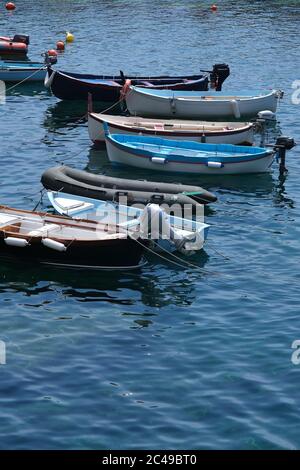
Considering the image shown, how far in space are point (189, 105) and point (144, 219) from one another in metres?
19.1

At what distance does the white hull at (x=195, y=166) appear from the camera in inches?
1608

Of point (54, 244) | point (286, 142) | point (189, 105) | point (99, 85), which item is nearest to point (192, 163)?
point (286, 142)

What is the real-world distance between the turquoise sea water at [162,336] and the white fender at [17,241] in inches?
40.1

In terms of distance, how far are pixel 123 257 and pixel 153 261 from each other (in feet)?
4.81

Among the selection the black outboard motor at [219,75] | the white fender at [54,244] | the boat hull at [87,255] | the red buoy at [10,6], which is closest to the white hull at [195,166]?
the boat hull at [87,255]

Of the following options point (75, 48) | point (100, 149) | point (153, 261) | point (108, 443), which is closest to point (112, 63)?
point (75, 48)

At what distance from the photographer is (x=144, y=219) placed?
102 ft

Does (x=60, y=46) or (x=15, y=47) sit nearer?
(x=15, y=47)

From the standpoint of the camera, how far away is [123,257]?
30.9 m

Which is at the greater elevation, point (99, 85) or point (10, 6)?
point (10, 6)

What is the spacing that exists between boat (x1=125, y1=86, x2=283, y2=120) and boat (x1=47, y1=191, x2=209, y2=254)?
14.7m

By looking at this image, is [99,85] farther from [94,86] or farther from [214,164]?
[214,164]

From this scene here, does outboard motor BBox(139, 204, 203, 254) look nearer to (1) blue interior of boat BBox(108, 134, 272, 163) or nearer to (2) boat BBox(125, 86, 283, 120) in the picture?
(1) blue interior of boat BBox(108, 134, 272, 163)

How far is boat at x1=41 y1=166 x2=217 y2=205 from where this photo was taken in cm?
3534
